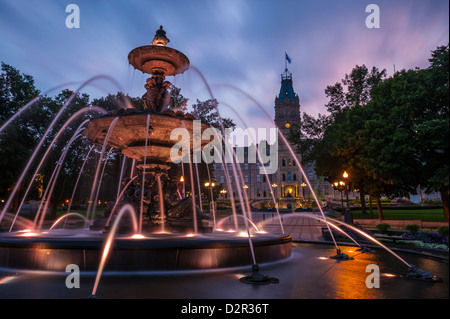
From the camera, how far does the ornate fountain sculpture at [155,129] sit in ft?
30.1

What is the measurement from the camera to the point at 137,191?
10312 mm

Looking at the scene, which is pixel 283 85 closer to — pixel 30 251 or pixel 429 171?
pixel 429 171

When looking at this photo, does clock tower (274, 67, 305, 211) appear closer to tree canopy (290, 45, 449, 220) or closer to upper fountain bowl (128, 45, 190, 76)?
tree canopy (290, 45, 449, 220)

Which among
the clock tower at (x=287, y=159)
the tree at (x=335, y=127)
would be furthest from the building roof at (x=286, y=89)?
the tree at (x=335, y=127)

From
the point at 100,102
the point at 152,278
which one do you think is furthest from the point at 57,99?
the point at 152,278

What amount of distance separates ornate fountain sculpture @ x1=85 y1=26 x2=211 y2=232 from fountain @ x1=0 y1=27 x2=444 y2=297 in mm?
31

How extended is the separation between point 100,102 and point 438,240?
1348 inches

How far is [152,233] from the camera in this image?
9.50 metres

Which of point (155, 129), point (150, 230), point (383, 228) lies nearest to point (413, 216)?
point (383, 228)

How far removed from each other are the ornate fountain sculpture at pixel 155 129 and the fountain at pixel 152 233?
0.10 ft

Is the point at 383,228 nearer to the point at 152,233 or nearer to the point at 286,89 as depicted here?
the point at 152,233

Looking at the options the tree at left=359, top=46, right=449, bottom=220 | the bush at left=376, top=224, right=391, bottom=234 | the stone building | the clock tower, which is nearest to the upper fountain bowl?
the bush at left=376, top=224, right=391, bottom=234

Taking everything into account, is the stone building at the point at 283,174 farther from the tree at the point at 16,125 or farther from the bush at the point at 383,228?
the bush at the point at 383,228

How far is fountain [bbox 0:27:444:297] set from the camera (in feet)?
20.5
